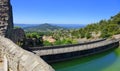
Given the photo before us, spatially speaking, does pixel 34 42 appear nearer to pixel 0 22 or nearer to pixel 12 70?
pixel 0 22

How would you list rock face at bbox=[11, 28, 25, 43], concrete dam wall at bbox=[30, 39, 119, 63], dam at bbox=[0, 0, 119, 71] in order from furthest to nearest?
concrete dam wall at bbox=[30, 39, 119, 63] < rock face at bbox=[11, 28, 25, 43] < dam at bbox=[0, 0, 119, 71]

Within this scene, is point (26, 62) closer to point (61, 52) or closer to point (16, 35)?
point (16, 35)

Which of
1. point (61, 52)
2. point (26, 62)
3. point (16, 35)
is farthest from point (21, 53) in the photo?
point (61, 52)

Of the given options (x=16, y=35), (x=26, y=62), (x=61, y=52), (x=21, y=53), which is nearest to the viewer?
(x=26, y=62)

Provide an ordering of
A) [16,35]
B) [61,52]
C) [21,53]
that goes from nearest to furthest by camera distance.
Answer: [21,53] < [16,35] < [61,52]

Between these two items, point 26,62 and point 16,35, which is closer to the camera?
point 26,62

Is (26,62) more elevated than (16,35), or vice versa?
(26,62)

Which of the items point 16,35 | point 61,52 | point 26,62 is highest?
point 26,62

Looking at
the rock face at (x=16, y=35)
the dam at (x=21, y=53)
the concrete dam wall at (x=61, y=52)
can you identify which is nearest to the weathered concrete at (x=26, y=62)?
the dam at (x=21, y=53)

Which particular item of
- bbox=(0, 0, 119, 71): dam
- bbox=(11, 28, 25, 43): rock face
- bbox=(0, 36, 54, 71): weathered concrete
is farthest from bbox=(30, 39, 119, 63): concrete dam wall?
bbox=(0, 36, 54, 71): weathered concrete

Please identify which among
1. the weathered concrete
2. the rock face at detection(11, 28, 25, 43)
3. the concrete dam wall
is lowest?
the concrete dam wall

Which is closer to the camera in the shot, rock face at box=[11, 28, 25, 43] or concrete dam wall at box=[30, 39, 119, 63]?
rock face at box=[11, 28, 25, 43]

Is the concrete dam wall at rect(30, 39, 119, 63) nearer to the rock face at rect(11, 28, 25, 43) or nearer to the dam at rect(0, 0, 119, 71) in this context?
the dam at rect(0, 0, 119, 71)

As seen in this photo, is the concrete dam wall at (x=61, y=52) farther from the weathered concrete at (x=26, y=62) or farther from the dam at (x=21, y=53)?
the weathered concrete at (x=26, y=62)
